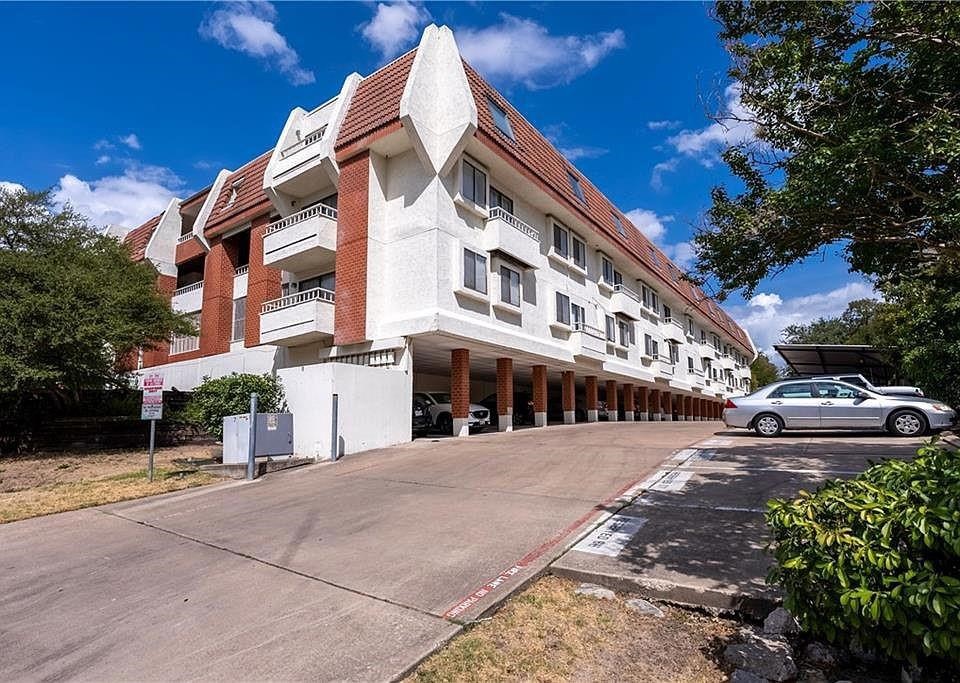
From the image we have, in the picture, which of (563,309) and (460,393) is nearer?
(460,393)

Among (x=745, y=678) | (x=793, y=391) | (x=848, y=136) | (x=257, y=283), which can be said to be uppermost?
(x=257, y=283)

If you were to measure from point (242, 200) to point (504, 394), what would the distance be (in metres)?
14.9

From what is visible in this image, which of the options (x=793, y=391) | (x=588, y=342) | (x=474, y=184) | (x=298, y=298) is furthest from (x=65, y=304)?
(x=793, y=391)

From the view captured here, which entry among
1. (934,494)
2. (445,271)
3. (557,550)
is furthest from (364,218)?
(934,494)

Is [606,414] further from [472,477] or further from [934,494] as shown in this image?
[934,494]

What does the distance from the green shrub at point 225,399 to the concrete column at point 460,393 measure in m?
6.14

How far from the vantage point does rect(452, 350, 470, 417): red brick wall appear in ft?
58.4

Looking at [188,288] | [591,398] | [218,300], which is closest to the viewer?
[218,300]

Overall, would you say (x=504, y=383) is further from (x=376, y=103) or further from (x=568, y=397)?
(x=376, y=103)

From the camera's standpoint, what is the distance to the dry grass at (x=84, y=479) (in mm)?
8992

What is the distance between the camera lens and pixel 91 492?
981 cm

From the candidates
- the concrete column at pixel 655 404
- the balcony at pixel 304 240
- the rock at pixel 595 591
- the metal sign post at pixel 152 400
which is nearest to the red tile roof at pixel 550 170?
the balcony at pixel 304 240

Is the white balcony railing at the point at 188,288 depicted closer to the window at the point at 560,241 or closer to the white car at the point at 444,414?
the white car at the point at 444,414

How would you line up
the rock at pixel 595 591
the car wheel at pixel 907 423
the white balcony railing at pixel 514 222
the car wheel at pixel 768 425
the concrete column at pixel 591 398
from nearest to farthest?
the rock at pixel 595 591 < the car wheel at pixel 907 423 < the car wheel at pixel 768 425 < the white balcony railing at pixel 514 222 < the concrete column at pixel 591 398
